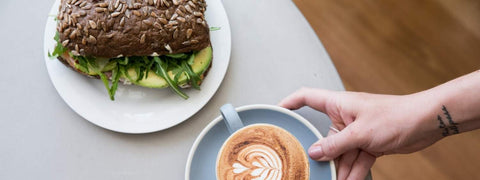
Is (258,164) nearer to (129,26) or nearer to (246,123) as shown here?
(246,123)

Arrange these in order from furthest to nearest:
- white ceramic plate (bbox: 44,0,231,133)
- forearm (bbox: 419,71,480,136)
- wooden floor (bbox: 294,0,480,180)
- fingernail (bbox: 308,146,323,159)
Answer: wooden floor (bbox: 294,0,480,180) < white ceramic plate (bbox: 44,0,231,133) < fingernail (bbox: 308,146,323,159) < forearm (bbox: 419,71,480,136)

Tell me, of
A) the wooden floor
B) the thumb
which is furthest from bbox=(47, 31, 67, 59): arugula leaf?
the wooden floor

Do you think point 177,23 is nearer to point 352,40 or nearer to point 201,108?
point 201,108

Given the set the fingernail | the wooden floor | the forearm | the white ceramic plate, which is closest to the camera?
the forearm

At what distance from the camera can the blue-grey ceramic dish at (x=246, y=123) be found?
1.11 meters

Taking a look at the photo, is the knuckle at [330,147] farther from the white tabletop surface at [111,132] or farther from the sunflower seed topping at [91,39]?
the sunflower seed topping at [91,39]

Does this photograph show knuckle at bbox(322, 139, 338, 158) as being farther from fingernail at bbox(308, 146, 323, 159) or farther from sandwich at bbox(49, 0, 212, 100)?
sandwich at bbox(49, 0, 212, 100)

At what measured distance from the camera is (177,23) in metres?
1.17

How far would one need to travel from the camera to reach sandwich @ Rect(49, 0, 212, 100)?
45.1 inches

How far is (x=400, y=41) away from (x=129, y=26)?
1.50 m

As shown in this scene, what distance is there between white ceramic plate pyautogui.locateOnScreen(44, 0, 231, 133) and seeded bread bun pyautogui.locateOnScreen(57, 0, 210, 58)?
76mm

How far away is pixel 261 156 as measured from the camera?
999 mm

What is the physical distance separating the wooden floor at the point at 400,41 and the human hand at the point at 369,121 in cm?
87

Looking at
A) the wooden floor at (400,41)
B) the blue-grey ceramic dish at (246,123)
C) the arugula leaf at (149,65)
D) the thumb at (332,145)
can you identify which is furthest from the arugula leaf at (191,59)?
the wooden floor at (400,41)
